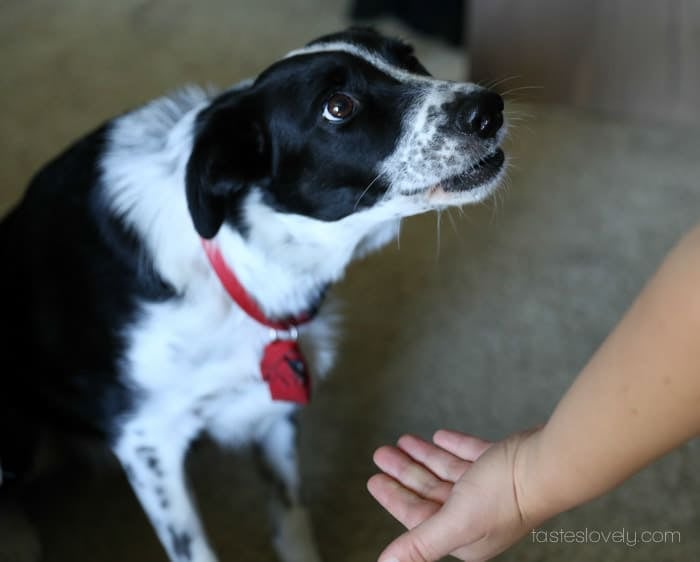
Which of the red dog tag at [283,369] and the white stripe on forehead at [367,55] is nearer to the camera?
the white stripe on forehead at [367,55]

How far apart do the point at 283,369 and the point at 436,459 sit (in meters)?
0.31

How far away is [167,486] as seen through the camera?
144 centimetres

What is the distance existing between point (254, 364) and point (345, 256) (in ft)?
0.75

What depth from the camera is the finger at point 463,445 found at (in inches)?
49.7

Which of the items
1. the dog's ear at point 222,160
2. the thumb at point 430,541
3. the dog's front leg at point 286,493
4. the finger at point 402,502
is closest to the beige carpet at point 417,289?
the dog's front leg at point 286,493

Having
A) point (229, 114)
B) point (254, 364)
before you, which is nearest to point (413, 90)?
point (229, 114)

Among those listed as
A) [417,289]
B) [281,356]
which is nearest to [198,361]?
[281,356]

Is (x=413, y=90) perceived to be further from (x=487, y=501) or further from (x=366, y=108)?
(x=487, y=501)

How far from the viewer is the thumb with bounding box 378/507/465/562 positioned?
1.07 meters

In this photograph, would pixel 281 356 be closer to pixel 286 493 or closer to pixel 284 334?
pixel 284 334

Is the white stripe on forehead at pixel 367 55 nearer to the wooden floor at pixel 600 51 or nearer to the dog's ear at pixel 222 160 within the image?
the dog's ear at pixel 222 160

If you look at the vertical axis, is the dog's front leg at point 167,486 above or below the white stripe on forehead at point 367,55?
below

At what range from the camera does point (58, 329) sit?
4.71 ft

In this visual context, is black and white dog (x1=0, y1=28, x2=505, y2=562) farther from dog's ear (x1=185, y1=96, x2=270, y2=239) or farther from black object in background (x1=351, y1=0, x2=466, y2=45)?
black object in background (x1=351, y1=0, x2=466, y2=45)
